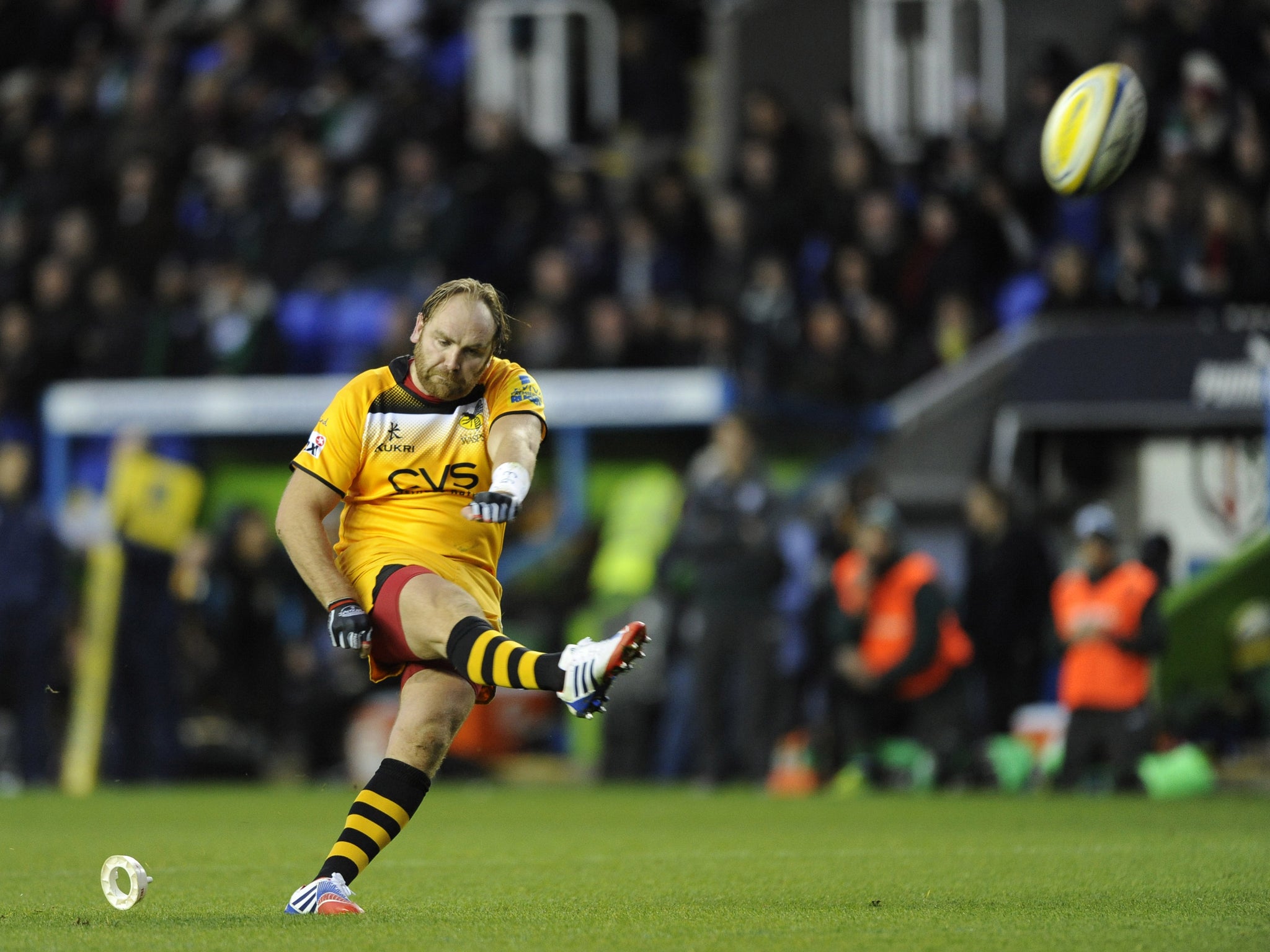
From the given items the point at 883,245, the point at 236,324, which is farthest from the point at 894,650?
the point at 236,324

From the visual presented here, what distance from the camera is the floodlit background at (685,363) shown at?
46.1 feet

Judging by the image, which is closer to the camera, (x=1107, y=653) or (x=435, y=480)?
(x=435, y=480)

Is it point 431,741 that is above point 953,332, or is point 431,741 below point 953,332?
below

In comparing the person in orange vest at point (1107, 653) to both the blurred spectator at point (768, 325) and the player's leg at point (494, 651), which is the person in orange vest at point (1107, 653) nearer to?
the blurred spectator at point (768, 325)

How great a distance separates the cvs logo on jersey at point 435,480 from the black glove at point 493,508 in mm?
454

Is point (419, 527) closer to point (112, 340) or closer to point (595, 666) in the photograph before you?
point (595, 666)

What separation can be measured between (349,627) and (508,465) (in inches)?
24.3

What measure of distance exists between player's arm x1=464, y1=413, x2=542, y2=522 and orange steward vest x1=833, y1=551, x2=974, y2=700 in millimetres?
7523

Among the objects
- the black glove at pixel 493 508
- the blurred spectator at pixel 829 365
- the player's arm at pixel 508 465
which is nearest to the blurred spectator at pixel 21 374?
the blurred spectator at pixel 829 365

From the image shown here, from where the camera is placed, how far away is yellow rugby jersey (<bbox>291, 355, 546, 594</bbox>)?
6215 millimetres

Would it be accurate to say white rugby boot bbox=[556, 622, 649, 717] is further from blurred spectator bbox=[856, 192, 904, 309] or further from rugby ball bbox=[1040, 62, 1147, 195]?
blurred spectator bbox=[856, 192, 904, 309]

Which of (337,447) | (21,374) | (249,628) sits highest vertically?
(337,447)

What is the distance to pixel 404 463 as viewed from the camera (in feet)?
20.5

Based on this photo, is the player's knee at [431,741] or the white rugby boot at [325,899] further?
the player's knee at [431,741]
